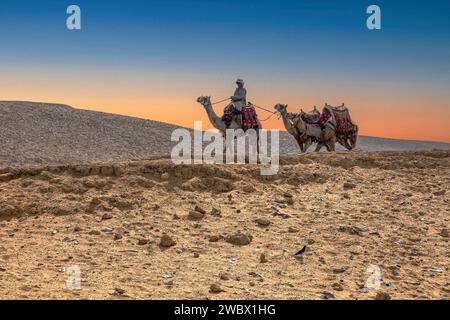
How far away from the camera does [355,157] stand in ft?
45.4

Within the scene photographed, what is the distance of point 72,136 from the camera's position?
2953 centimetres

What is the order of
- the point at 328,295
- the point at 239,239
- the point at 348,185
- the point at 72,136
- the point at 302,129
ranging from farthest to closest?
the point at 72,136 → the point at 302,129 → the point at 348,185 → the point at 239,239 → the point at 328,295

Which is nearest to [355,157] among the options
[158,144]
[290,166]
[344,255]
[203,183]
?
[290,166]

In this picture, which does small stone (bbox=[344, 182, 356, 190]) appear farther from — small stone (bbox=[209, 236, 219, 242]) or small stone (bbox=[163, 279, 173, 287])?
small stone (bbox=[163, 279, 173, 287])

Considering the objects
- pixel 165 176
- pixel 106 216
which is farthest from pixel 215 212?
pixel 165 176

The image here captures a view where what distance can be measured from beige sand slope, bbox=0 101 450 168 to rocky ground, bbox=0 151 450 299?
12.4 metres

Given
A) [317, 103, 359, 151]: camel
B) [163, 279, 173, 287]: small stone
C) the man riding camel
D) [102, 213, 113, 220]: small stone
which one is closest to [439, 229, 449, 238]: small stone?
[163, 279, 173, 287]: small stone

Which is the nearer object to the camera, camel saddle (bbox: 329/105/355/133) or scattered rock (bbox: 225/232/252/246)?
scattered rock (bbox: 225/232/252/246)

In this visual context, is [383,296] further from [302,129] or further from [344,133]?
[344,133]

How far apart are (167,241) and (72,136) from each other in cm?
2227

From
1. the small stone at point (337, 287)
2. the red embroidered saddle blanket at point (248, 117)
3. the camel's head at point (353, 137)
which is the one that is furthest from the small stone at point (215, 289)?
the camel's head at point (353, 137)

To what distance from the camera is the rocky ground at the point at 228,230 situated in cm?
696

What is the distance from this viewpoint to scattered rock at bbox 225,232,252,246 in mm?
8562

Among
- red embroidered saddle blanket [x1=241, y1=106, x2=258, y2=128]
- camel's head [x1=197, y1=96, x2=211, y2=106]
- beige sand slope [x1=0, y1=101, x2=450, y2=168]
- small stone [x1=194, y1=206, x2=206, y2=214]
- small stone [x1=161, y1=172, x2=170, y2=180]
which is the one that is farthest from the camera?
beige sand slope [x1=0, y1=101, x2=450, y2=168]
